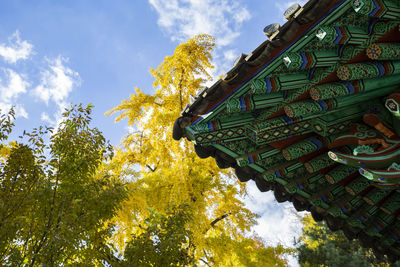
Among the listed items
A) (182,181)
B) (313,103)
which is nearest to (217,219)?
(182,181)

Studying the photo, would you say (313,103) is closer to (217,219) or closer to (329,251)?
(217,219)

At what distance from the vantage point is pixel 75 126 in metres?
4.69

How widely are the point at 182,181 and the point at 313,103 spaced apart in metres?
4.71

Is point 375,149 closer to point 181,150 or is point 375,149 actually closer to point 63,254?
point 63,254

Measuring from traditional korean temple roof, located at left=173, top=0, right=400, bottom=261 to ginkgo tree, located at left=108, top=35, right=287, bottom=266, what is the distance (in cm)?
311

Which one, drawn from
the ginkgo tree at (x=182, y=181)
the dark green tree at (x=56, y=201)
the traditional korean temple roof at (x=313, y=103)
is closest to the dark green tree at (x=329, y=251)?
the ginkgo tree at (x=182, y=181)

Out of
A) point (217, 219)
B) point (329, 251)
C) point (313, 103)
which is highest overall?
point (217, 219)

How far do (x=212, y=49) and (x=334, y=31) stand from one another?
6.66 metres

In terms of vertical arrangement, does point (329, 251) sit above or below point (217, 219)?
below

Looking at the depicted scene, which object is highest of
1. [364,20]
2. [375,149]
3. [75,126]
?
[75,126]

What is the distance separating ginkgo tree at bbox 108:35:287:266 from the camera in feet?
26.5

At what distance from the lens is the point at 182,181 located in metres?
8.08

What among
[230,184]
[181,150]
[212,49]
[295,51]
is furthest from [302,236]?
[295,51]

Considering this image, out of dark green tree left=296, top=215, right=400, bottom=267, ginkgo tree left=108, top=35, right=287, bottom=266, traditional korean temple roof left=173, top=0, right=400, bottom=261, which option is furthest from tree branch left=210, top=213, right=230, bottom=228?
dark green tree left=296, top=215, right=400, bottom=267
